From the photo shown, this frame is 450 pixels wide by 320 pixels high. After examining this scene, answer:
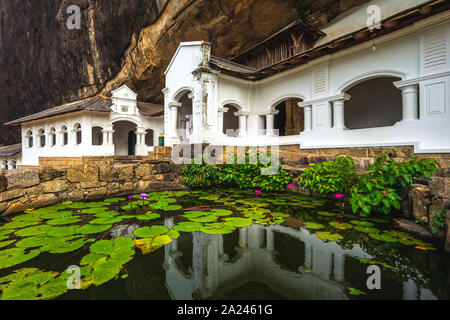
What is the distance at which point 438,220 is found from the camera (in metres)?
2.52

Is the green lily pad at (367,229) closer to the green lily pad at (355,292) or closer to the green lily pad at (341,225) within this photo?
the green lily pad at (341,225)

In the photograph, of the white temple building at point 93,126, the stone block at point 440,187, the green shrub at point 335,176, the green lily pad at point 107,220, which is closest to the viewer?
the stone block at point 440,187

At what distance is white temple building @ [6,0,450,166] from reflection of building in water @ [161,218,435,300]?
14.9ft

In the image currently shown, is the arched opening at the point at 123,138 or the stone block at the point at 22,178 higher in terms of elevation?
the arched opening at the point at 123,138

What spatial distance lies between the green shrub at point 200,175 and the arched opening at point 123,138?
11.9m

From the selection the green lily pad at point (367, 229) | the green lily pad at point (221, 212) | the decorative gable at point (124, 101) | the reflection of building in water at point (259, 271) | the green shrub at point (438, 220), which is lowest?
the reflection of building in water at point (259, 271)

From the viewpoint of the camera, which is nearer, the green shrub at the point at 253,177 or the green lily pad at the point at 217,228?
the green lily pad at the point at 217,228

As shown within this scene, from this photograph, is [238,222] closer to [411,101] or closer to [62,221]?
[62,221]

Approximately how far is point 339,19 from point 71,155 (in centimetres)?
1771

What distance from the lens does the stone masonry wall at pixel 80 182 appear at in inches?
150

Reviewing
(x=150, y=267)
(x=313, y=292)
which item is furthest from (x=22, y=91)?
(x=313, y=292)

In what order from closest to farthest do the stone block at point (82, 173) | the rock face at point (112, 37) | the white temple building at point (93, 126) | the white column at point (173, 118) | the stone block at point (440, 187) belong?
1. the stone block at point (440, 187)
2. the stone block at point (82, 173)
3. the white column at point (173, 118)
4. the rock face at point (112, 37)
5. the white temple building at point (93, 126)

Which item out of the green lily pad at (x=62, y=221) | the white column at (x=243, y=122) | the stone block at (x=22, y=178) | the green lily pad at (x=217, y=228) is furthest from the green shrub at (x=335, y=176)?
the stone block at (x=22, y=178)

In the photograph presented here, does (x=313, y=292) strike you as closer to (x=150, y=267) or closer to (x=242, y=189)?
(x=150, y=267)
